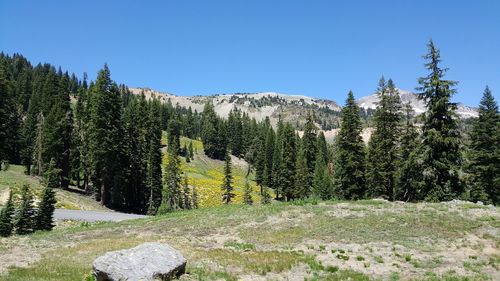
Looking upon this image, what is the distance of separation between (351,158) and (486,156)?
572 inches

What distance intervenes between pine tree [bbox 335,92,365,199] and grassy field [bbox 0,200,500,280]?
21.0 metres

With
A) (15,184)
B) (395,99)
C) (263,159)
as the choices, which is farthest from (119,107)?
(263,159)

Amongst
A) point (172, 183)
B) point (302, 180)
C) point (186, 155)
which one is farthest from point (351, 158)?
point (186, 155)

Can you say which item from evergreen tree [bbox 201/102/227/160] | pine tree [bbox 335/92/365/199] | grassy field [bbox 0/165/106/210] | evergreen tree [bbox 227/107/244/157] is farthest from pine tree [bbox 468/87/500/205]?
evergreen tree [bbox 227/107/244/157]

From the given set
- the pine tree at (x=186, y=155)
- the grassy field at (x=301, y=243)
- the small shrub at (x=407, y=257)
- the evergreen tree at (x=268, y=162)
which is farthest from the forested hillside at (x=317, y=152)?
the pine tree at (x=186, y=155)

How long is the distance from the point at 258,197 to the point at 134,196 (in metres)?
44.3

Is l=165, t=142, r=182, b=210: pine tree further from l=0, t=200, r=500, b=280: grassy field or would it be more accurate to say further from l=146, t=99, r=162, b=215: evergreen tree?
l=0, t=200, r=500, b=280: grassy field

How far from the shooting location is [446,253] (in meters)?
20.2

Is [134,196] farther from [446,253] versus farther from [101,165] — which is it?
[446,253]

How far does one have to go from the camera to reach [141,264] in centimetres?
1429

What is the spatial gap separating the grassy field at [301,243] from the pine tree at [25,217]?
2.03 metres

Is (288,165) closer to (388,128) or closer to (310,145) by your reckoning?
(310,145)

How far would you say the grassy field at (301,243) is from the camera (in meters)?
17.3

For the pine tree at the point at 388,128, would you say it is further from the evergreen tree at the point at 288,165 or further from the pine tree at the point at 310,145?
the pine tree at the point at 310,145
